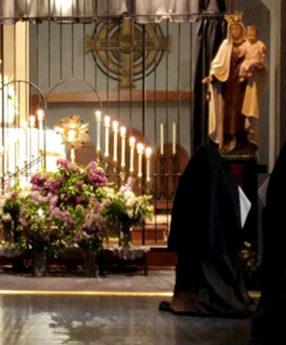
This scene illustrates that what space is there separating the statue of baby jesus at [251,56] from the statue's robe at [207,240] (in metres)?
1.69

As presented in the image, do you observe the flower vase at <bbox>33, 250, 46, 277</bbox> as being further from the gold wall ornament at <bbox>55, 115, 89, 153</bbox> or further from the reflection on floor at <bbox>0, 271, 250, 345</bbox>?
the gold wall ornament at <bbox>55, 115, 89, 153</bbox>

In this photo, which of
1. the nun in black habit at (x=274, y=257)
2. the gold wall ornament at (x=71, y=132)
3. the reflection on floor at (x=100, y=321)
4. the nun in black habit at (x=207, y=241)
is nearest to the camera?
the nun in black habit at (x=274, y=257)

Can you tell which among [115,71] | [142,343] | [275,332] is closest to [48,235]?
[142,343]

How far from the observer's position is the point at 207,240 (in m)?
5.93

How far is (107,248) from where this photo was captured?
7797 millimetres

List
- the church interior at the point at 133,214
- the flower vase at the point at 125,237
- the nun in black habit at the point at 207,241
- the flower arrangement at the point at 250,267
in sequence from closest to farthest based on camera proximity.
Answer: the church interior at the point at 133,214 → the nun in black habit at the point at 207,241 → the flower arrangement at the point at 250,267 → the flower vase at the point at 125,237

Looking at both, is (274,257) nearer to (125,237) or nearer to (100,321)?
(100,321)

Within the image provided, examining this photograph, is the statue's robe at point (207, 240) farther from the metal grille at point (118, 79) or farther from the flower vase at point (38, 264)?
the metal grille at point (118, 79)

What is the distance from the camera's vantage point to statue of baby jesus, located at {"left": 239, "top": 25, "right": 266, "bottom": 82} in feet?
24.7

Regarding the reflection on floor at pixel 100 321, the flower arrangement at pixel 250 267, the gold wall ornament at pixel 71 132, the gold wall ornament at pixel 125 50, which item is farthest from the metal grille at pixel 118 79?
the reflection on floor at pixel 100 321

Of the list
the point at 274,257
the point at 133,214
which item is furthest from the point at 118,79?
the point at 274,257

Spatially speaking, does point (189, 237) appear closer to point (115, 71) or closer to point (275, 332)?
point (275, 332)

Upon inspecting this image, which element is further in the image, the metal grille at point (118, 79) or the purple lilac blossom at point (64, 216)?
the metal grille at point (118, 79)

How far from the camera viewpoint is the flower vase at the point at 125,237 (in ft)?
25.2
